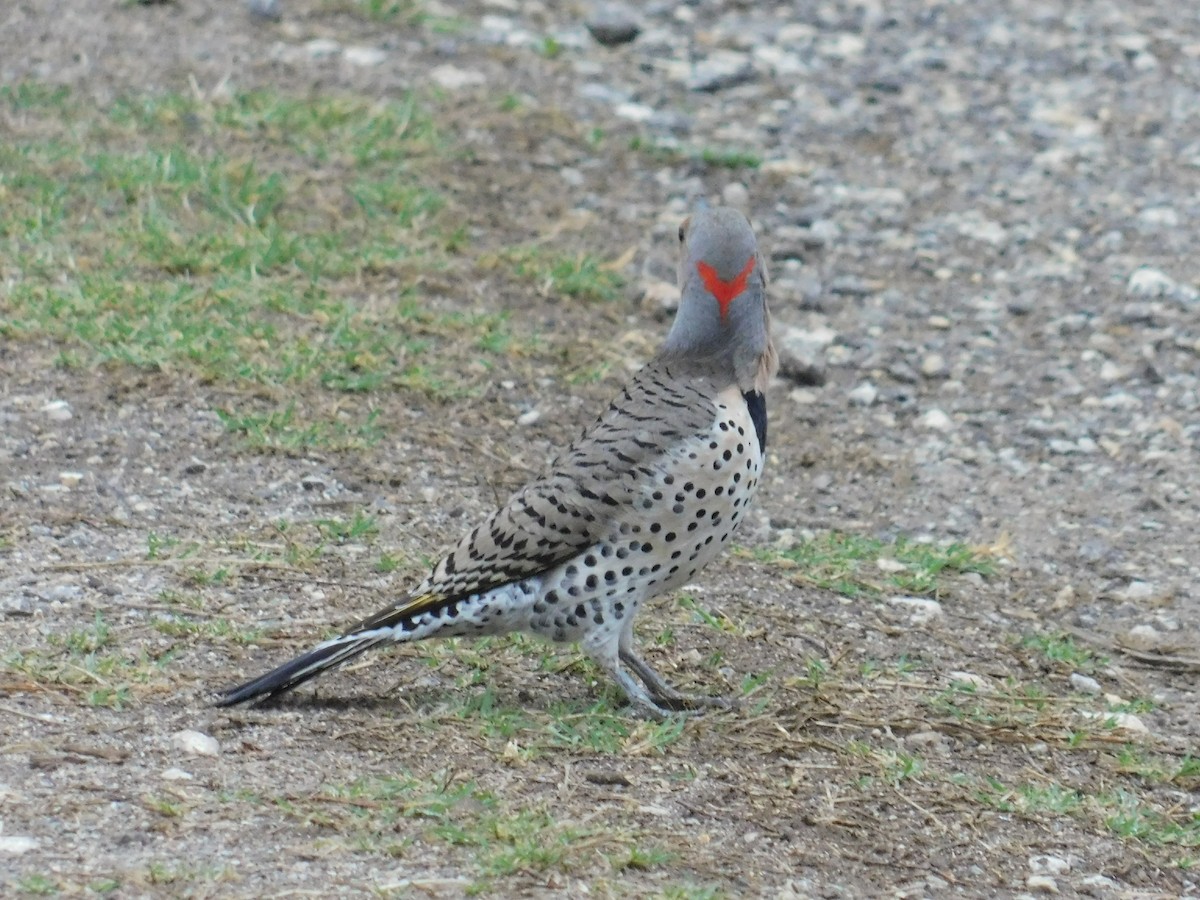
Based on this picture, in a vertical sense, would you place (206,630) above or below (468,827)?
below

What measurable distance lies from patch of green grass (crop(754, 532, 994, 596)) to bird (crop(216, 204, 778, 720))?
1007 mm

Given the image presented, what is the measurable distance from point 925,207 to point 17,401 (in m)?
4.78

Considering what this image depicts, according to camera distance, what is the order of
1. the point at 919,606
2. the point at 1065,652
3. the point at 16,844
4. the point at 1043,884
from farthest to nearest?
the point at 919,606
the point at 1065,652
the point at 1043,884
the point at 16,844

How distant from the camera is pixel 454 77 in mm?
9102

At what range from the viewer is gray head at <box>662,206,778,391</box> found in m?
4.69

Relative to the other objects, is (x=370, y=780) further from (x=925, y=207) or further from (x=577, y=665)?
(x=925, y=207)

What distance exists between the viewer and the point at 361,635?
14.0ft

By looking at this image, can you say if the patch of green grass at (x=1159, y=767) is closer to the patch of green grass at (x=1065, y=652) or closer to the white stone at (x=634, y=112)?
the patch of green grass at (x=1065, y=652)

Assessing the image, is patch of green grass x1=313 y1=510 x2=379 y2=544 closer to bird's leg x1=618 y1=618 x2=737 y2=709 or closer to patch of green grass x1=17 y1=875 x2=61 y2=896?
bird's leg x1=618 y1=618 x2=737 y2=709

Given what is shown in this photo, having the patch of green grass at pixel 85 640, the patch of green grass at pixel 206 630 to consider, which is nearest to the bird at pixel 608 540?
the patch of green grass at pixel 206 630

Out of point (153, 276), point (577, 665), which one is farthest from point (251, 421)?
point (577, 665)

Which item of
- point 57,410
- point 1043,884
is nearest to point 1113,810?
point 1043,884

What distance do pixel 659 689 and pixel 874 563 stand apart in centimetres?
135

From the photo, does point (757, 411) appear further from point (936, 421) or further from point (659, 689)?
point (936, 421)
